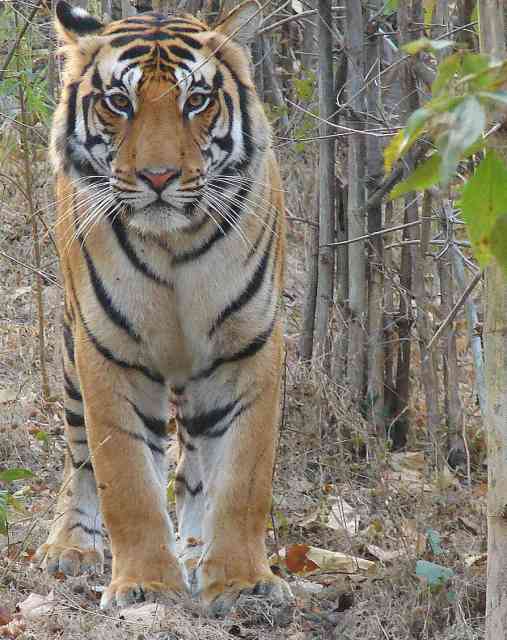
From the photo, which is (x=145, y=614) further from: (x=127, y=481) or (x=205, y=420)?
(x=205, y=420)

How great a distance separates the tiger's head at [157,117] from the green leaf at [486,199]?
6.70 ft

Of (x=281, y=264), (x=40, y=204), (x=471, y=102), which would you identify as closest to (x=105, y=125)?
(x=281, y=264)

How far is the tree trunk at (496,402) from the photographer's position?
1.86 meters

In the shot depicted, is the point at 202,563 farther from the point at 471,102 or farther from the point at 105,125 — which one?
the point at 471,102

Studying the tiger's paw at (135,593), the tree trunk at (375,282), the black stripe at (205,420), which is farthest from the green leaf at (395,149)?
the tree trunk at (375,282)

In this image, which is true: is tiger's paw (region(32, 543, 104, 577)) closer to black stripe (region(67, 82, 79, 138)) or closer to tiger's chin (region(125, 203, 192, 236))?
tiger's chin (region(125, 203, 192, 236))

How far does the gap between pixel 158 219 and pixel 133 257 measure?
0.22 m

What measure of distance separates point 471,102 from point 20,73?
13.5ft

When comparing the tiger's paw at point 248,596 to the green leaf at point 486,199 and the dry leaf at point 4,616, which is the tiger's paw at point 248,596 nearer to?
the dry leaf at point 4,616

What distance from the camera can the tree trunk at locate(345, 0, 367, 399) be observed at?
15.8 feet

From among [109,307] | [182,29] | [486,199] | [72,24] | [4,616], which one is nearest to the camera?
[486,199]

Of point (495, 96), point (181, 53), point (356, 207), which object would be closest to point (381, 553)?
point (356, 207)

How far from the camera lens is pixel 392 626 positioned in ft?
9.89

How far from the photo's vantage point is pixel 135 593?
3344 millimetres
